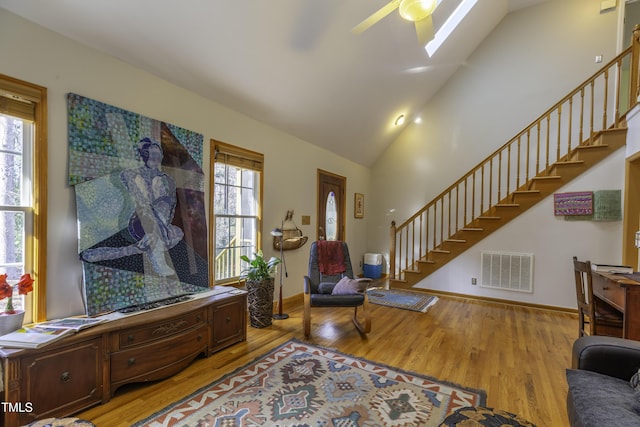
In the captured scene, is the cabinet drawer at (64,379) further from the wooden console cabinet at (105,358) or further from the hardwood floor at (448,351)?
the hardwood floor at (448,351)

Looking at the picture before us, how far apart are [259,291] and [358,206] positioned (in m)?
3.41

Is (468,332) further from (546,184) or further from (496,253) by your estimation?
(546,184)

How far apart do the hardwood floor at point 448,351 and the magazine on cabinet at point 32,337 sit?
542 millimetres

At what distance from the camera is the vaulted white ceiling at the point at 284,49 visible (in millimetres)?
2104

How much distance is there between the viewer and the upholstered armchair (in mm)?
3082

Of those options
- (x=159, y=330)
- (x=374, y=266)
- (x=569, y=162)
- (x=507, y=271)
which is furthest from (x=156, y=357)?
(x=569, y=162)

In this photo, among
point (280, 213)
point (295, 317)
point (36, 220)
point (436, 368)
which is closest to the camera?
point (36, 220)

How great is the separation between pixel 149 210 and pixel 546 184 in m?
5.06

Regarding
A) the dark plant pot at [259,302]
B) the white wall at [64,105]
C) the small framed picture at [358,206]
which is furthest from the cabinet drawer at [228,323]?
the small framed picture at [358,206]

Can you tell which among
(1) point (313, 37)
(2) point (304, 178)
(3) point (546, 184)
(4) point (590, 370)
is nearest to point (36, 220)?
(1) point (313, 37)

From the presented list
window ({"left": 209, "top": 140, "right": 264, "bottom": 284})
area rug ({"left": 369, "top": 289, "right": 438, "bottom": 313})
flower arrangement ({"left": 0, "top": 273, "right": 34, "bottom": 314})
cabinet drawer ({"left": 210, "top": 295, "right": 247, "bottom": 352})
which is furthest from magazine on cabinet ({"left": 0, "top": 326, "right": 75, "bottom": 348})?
area rug ({"left": 369, "top": 289, "right": 438, "bottom": 313})

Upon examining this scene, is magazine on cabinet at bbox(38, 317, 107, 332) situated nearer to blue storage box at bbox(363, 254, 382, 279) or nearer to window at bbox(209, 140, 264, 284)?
window at bbox(209, 140, 264, 284)

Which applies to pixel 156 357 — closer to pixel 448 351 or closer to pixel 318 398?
pixel 318 398

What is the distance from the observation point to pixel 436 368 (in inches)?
96.9
